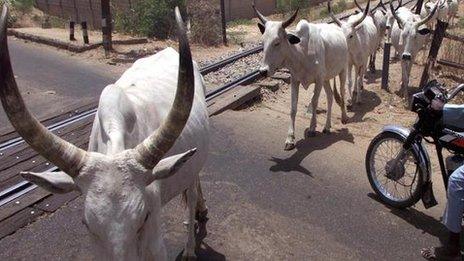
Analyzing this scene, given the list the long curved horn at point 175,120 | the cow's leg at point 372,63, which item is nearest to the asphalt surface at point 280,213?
the long curved horn at point 175,120

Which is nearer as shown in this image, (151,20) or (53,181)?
(53,181)

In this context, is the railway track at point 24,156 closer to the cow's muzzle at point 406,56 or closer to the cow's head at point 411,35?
the cow's muzzle at point 406,56

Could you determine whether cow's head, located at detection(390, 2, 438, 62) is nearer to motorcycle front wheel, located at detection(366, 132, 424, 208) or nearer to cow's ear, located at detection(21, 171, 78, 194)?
motorcycle front wheel, located at detection(366, 132, 424, 208)

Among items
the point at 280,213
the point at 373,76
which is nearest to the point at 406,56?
the point at 373,76

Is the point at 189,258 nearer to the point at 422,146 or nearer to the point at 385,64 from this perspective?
the point at 422,146

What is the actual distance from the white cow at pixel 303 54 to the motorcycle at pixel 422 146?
188 centimetres

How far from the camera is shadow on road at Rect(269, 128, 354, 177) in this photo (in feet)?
22.5

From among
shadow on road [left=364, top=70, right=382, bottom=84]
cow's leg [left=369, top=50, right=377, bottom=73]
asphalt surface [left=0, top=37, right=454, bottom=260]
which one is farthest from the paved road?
cow's leg [left=369, top=50, right=377, bottom=73]

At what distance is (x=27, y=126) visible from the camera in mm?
2578

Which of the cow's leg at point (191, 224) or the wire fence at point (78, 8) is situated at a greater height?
the wire fence at point (78, 8)

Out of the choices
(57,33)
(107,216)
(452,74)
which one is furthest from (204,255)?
(57,33)

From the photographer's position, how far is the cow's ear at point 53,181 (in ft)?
8.80

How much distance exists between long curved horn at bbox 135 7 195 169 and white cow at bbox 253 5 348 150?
468cm

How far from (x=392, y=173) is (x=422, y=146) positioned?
0.49m
